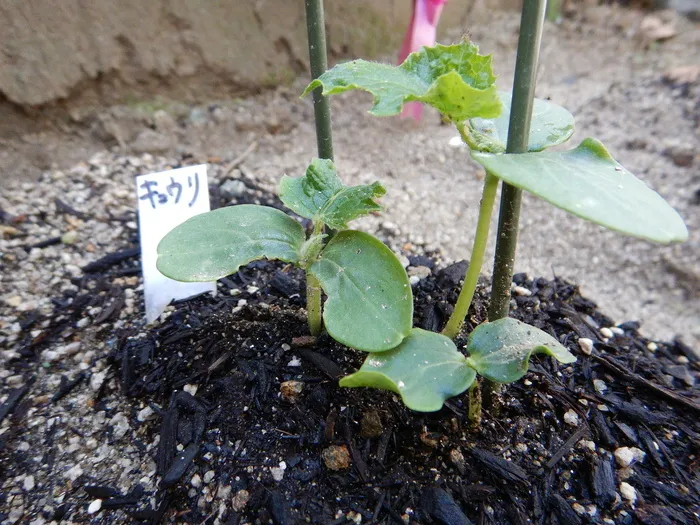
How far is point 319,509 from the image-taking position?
75 centimetres

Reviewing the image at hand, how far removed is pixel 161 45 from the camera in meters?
1.73

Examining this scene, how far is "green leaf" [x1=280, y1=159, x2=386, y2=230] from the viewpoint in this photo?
2.53ft

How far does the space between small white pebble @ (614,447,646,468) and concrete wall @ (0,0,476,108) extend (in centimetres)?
168

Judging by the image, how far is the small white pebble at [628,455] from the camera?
2.70 feet

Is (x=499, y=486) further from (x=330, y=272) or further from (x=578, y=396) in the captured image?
(x=330, y=272)

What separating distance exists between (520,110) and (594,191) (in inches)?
6.3

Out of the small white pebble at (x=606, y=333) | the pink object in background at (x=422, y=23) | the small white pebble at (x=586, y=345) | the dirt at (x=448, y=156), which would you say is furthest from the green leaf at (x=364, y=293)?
the pink object in background at (x=422, y=23)

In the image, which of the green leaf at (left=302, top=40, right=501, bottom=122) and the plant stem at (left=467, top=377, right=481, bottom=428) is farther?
the plant stem at (left=467, top=377, right=481, bottom=428)

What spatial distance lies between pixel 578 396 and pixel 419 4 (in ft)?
4.52

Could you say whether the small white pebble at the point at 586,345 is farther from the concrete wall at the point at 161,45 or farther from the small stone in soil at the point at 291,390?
the concrete wall at the point at 161,45

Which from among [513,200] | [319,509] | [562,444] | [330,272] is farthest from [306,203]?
[562,444]

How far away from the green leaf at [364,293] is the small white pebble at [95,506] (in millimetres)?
475

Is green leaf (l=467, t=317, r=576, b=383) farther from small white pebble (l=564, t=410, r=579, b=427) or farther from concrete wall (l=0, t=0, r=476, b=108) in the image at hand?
concrete wall (l=0, t=0, r=476, b=108)

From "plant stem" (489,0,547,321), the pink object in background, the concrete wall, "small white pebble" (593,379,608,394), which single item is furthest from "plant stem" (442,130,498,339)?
the concrete wall
